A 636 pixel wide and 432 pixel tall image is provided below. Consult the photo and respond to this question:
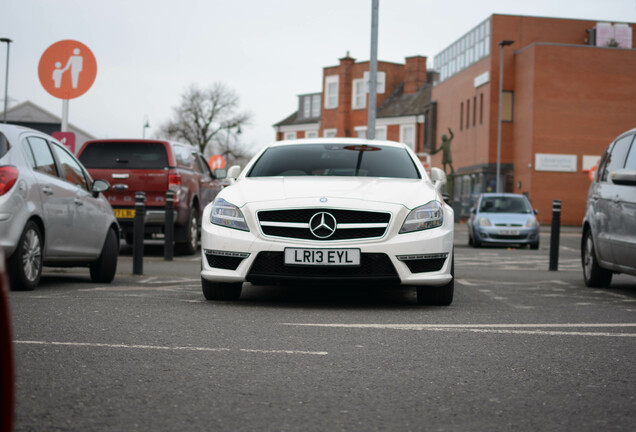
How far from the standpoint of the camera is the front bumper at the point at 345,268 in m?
7.04

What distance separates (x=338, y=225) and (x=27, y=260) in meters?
2.93

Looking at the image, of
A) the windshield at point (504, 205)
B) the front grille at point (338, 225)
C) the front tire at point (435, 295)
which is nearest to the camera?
the front grille at point (338, 225)

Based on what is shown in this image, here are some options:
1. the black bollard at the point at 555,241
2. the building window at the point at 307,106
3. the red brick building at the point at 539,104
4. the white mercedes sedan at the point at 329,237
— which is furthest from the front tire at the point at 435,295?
the building window at the point at 307,106

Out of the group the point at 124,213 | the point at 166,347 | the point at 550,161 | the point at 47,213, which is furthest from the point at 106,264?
the point at 550,161

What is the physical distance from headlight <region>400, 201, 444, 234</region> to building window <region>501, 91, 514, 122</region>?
43794 mm

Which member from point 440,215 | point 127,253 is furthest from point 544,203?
point 440,215

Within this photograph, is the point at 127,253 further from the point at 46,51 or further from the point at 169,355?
the point at 169,355

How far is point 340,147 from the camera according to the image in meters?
8.82

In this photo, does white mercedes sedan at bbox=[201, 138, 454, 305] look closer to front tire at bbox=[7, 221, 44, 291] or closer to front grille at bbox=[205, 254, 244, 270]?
front grille at bbox=[205, 254, 244, 270]

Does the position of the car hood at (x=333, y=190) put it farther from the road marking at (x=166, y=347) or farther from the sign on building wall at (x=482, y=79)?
the sign on building wall at (x=482, y=79)

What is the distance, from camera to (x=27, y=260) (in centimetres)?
792

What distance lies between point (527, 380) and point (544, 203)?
43.5 meters

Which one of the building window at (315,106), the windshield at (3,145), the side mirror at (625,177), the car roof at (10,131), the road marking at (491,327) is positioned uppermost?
the building window at (315,106)

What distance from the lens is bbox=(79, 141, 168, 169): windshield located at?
48.9 feet
